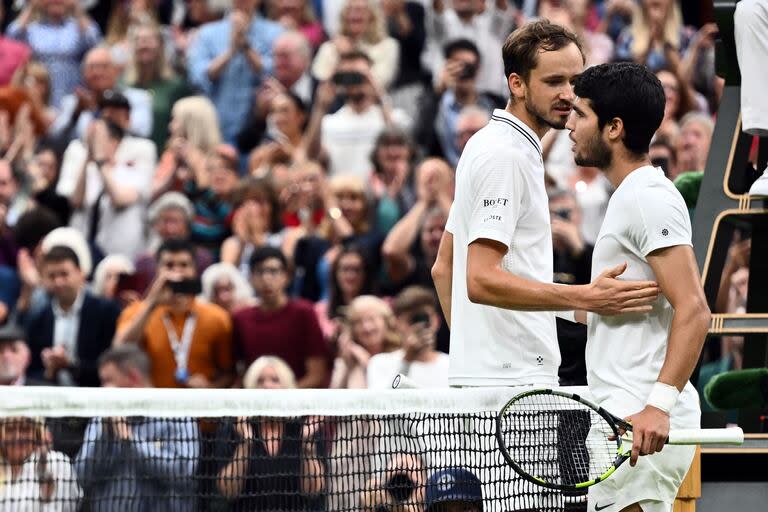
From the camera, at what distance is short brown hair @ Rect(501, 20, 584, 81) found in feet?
16.8

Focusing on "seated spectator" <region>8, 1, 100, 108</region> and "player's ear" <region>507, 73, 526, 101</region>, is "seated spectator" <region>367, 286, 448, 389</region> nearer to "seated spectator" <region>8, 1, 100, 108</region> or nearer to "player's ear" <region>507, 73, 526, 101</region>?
"player's ear" <region>507, 73, 526, 101</region>

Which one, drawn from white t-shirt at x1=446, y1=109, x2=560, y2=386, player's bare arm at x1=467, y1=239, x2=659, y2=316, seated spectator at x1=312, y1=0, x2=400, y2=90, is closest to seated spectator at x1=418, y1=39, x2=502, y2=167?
seated spectator at x1=312, y1=0, x2=400, y2=90

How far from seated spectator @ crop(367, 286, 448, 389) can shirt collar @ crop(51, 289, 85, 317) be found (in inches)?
91.6

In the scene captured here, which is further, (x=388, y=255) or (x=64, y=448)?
(x=388, y=255)

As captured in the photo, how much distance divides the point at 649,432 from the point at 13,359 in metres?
6.36

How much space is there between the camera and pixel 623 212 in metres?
4.66

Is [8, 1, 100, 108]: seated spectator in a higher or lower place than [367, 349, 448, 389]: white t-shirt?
higher

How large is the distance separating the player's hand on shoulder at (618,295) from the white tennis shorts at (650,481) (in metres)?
0.46

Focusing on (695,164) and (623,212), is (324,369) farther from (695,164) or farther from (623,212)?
(623,212)

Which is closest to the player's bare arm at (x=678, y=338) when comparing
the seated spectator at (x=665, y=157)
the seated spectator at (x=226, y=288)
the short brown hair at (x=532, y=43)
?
→ the short brown hair at (x=532, y=43)

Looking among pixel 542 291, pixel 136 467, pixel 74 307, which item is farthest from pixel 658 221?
pixel 74 307

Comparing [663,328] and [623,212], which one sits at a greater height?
[623,212]

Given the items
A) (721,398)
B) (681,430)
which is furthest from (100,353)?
(681,430)

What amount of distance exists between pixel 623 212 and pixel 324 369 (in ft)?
18.2
